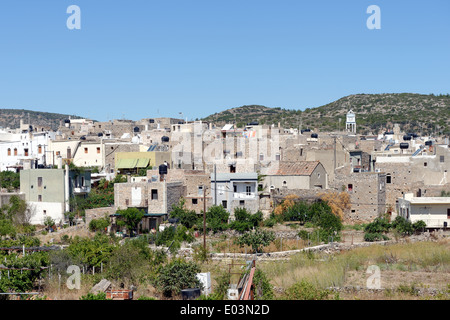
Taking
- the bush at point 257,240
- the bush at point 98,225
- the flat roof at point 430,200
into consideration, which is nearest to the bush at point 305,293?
A: the bush at point 257,240

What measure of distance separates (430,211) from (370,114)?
73.4m

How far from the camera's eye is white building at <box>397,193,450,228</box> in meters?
31.6

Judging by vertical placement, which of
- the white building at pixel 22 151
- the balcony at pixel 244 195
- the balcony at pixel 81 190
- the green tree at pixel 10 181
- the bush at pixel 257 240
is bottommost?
the bush at pixel 257 240

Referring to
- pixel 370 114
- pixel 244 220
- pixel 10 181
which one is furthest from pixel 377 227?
pixel 370 114

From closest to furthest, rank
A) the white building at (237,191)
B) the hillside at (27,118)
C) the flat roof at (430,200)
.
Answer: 1. the flat roof at (430,200)
2. the white building at (237,191)
3. the hillside at (27,118)

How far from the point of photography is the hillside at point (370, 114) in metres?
87.1

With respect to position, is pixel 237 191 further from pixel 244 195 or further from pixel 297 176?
pixel 297 176

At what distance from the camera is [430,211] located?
31.8 m

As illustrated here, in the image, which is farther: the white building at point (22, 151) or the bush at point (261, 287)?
the white building at point (22, 151)

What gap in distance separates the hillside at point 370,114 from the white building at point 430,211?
159 ft

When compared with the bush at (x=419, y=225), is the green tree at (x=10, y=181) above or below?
above

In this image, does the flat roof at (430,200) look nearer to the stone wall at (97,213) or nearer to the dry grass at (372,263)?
the dry grass at (372,263)

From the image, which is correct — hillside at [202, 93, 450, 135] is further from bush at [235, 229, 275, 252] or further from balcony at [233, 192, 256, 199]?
bush at [235, 229, 275, 252]
